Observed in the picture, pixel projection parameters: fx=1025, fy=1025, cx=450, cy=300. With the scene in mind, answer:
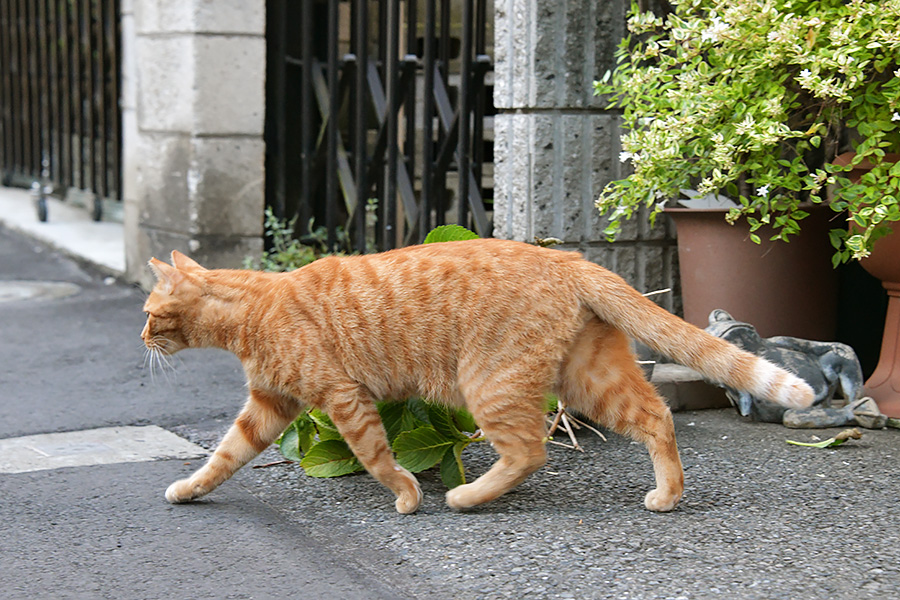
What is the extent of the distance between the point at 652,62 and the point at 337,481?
2.47 metres

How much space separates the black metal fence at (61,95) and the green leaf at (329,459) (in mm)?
6539

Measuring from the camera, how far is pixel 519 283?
307 centimetres

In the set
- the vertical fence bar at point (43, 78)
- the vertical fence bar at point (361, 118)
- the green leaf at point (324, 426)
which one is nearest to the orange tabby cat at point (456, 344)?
the green leaf at point (324, 426)

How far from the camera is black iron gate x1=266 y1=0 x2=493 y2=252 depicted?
562cm

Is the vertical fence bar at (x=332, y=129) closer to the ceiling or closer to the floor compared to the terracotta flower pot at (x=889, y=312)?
closer to the ceiling

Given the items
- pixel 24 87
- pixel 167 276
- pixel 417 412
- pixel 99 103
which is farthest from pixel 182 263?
pixel 24 87

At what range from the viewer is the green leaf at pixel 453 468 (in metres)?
3.33

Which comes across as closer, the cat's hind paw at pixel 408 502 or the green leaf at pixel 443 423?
the cat's hind paw at pixel 408 502

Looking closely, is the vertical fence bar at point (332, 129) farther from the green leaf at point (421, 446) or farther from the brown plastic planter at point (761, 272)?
the green leaf at point (421, 446)

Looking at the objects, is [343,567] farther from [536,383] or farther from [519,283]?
[519,283]

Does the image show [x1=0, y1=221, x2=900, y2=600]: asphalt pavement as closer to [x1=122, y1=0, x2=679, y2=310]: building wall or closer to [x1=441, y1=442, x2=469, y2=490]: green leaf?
[x1=441, y1=442, x2=469, y2=490]: green leaf

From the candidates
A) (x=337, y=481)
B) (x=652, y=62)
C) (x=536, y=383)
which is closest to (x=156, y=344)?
(x=337, y=481)

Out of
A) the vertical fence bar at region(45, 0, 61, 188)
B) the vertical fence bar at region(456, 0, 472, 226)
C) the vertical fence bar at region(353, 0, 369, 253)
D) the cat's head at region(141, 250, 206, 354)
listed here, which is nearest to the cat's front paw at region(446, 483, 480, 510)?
the cat's head at region(141, 250, 206, 354)

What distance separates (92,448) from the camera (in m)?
3.90
